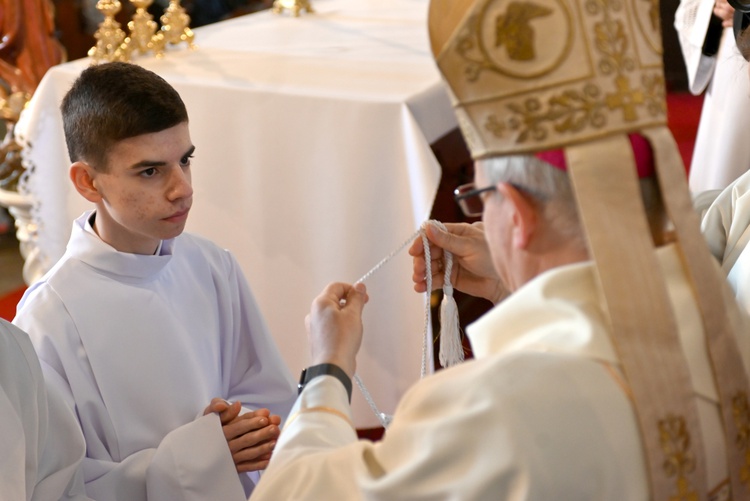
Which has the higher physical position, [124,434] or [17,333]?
[17,333]

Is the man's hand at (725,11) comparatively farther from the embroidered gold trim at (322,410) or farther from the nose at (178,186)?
the embroidered gold trim at (322,410)

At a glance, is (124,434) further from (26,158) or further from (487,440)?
(26,158)

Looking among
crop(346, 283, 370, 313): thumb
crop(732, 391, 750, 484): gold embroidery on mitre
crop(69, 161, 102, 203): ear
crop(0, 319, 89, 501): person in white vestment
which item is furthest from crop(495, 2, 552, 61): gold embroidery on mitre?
crop(69, 161, 102, 203): ear

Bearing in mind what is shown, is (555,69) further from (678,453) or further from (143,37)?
(143,37)

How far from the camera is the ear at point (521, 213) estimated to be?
1151mm

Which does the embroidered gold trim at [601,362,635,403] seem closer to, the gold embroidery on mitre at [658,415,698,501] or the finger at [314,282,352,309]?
the gold embroidery on mitre at [658,415,698,501]

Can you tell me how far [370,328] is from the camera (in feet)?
9.28

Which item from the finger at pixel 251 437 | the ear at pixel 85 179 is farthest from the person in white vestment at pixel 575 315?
the ear at pixel 85 179

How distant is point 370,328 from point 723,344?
1.73 m

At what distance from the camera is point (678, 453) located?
1097 mm

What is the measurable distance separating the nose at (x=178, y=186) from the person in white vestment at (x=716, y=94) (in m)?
2.01

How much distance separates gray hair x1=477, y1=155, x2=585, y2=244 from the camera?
114cm

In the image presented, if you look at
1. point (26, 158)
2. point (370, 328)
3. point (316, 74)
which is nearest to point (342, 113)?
point (316, 74)

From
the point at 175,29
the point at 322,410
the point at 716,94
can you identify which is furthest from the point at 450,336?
the point at 716,94
